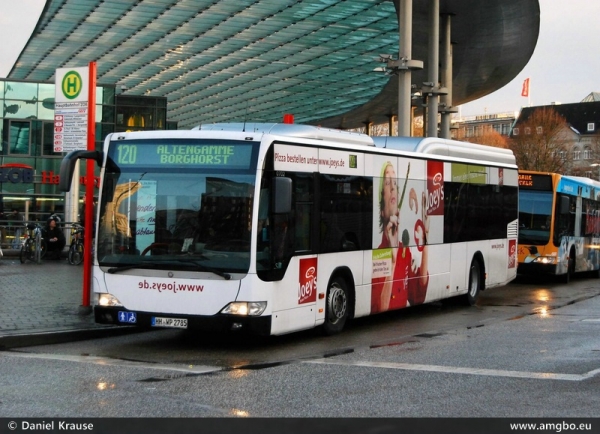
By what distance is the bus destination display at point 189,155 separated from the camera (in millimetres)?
11344

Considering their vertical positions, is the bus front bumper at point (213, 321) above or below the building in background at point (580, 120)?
below

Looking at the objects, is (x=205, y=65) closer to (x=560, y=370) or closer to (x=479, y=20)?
(x=479, y=20)

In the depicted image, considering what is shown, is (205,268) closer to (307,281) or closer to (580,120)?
(307,281)

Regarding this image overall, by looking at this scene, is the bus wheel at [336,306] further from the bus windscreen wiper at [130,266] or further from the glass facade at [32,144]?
the glass facade at [32,144]

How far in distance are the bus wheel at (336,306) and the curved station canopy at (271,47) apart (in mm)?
23766

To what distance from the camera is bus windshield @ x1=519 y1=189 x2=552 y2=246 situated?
24875mm

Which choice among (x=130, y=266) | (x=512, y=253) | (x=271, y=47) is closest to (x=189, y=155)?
(x=130, y=266)

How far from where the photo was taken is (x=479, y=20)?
40.8 meters

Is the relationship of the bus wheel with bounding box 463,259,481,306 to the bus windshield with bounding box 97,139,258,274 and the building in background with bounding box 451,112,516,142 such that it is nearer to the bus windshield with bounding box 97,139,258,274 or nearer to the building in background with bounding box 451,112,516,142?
the bus windshield with bounding box 97,139,258,274

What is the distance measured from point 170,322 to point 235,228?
54.3 inches


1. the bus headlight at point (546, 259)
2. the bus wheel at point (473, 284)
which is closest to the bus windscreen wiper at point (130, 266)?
the bus wheel at point (473, 284)

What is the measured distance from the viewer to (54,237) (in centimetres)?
2739
